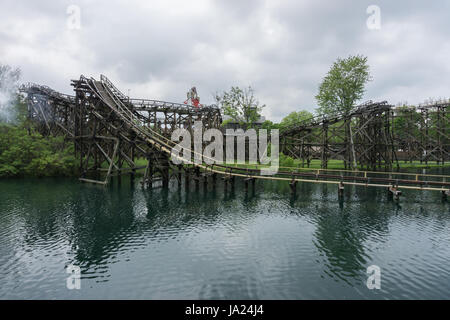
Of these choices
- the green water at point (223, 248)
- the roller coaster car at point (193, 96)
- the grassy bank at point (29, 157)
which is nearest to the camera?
the green water at point (223, 248)

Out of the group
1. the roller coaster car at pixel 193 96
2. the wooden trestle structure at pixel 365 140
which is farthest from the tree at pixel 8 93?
the wooden trestle structure at pixel 365 140

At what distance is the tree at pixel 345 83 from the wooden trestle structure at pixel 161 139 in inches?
271

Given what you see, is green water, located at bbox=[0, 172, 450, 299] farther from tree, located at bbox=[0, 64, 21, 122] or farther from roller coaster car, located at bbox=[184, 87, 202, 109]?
roller coaster car, located at bbox=[184, 87, 202, 109]

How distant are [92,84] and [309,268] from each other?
28.2 m

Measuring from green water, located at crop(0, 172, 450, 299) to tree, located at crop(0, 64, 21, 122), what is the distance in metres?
18.4

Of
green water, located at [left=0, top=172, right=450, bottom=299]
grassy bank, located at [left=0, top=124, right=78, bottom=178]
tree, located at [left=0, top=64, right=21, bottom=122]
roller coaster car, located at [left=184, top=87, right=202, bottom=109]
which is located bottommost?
green water, located at [left=0, top=172, right=450, bottom=299]

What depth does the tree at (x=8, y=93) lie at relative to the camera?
2833 centimetres

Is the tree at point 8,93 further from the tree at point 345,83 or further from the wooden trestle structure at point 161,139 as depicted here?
the tree at point 345,83

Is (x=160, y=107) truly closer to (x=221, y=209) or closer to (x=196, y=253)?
(x=221, y=209)

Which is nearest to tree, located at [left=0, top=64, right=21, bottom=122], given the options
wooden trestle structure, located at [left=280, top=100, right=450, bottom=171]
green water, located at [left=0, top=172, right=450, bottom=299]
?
green water, located at [left=0, top=172, right=450, bottom=299]

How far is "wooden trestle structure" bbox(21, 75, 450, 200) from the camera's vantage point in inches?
896

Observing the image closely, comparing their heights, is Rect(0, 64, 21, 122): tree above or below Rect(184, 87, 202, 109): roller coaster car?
below

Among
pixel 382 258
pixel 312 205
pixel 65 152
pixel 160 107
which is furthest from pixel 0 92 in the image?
pixel 382 258
